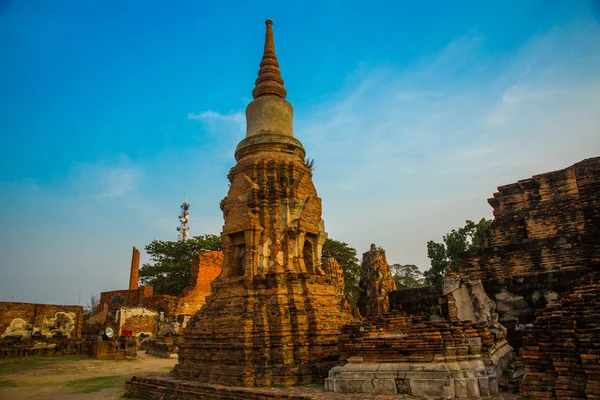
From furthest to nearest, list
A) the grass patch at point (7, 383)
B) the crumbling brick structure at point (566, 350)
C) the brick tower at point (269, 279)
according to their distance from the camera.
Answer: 1. the grass patch at point (7, 383)
2. the brick tower at point (269, 279)
3. the crumbling brick structure at point (566, 350)

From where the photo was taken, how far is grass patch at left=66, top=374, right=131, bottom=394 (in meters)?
12.0

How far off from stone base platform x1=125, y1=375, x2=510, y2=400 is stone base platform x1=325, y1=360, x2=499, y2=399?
0.16m

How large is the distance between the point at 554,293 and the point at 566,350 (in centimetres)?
397

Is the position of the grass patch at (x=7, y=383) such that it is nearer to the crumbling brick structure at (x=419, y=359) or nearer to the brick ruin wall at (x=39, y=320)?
the crumbling brick structure at (x=419, y=359)

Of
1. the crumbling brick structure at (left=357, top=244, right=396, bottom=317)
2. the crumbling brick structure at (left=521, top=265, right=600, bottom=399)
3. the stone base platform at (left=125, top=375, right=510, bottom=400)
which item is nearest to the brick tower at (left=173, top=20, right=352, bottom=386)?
the stone base platform at (left=125, top=375, right=510, bottom=400)

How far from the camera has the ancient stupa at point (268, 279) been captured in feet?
29.6

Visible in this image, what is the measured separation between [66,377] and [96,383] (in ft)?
7.65

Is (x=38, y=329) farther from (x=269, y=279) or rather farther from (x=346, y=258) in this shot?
(x=346, y=258)

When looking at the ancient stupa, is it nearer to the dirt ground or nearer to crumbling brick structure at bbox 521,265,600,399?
the dirt ground

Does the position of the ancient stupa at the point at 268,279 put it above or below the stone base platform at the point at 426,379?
above

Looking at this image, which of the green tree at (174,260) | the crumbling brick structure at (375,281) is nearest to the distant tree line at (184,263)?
the green tree at (174,260)

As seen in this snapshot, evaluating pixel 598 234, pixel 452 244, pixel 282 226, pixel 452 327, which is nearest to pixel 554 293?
pixel 598 234

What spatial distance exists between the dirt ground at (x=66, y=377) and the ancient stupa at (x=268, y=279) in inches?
130

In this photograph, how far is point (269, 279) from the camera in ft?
32.8
